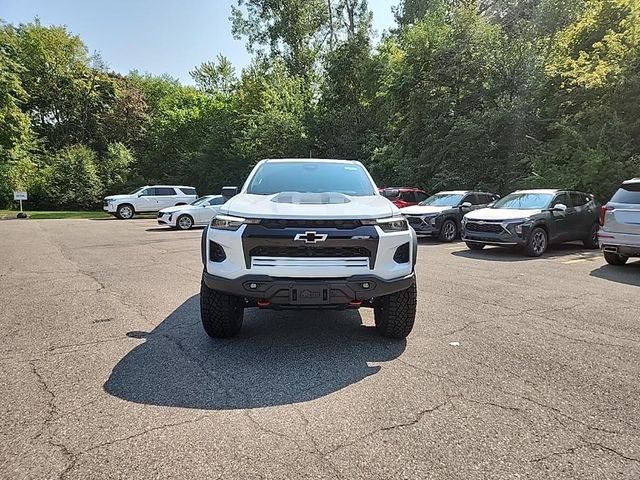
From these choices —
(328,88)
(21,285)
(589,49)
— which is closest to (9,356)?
(21,285)

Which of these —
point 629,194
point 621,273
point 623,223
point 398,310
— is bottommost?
point 621,273

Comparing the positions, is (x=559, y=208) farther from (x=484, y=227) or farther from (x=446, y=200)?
(x=446, y=200)

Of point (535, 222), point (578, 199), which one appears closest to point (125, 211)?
point (535, 222)

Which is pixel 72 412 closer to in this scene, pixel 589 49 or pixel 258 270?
pixel 258 270

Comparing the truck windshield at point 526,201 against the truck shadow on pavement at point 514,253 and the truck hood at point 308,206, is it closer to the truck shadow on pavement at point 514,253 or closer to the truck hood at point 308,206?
the truck shadow on pavement at point 514,253

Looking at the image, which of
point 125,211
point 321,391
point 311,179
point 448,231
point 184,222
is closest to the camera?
point 321,391

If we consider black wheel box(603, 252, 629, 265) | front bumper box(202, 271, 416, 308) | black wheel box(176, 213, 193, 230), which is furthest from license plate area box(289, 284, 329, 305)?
black wheel box(176, 213, 193, 230)

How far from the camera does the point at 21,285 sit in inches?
276

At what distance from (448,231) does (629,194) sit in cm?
568

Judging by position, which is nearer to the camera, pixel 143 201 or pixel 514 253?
pixel 514 253

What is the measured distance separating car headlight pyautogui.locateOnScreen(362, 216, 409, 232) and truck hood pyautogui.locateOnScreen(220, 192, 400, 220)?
4 cm

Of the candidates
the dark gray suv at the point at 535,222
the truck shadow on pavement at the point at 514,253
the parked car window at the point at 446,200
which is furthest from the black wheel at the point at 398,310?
the parked car window at the point at 446,200

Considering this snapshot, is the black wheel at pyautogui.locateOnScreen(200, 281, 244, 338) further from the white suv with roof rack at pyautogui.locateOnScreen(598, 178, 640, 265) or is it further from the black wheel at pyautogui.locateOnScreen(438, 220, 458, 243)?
the black wheel at pyautogui.locateOnScreen(438, 220, 458, 243)

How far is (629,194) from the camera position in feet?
27.1
